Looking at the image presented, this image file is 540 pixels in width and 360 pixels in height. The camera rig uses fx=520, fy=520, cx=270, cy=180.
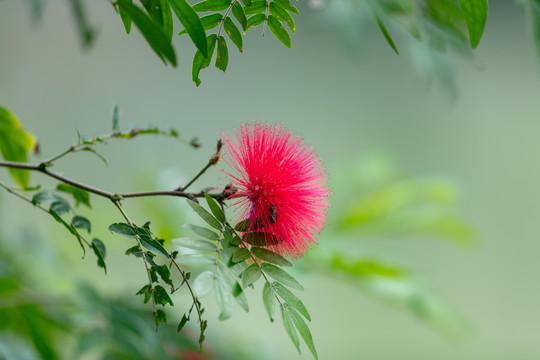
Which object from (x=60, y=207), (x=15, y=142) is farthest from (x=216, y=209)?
(x=15, y=142)

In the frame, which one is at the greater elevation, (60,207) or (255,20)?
(255,20)

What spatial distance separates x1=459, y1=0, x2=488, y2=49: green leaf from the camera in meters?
0.49

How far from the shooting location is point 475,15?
0.50m

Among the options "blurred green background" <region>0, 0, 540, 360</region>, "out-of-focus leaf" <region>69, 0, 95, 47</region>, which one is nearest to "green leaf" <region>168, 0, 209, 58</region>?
"out-of-focus leaf" <region>69, 0, 95, 47</region>

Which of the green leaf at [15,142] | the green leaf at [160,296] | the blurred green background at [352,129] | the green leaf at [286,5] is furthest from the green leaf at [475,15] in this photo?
the blurred green background at [352,129]

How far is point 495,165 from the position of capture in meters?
3.28

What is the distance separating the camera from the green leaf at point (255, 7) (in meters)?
Result: 0.51

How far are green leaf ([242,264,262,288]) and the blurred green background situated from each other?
147 centimetres

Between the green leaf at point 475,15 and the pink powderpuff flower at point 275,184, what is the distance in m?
0.20

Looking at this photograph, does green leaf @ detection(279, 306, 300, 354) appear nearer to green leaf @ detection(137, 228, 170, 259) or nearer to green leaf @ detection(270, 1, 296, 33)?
green leaf @ detection(137, 228, 170, 259)

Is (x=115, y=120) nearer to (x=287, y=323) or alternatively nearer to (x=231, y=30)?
(x=231, y=30)

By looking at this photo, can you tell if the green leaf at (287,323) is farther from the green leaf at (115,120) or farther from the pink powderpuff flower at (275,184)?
the green leaf at (115,120)

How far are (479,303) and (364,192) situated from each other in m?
1.97

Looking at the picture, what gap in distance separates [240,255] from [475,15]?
32 cm
